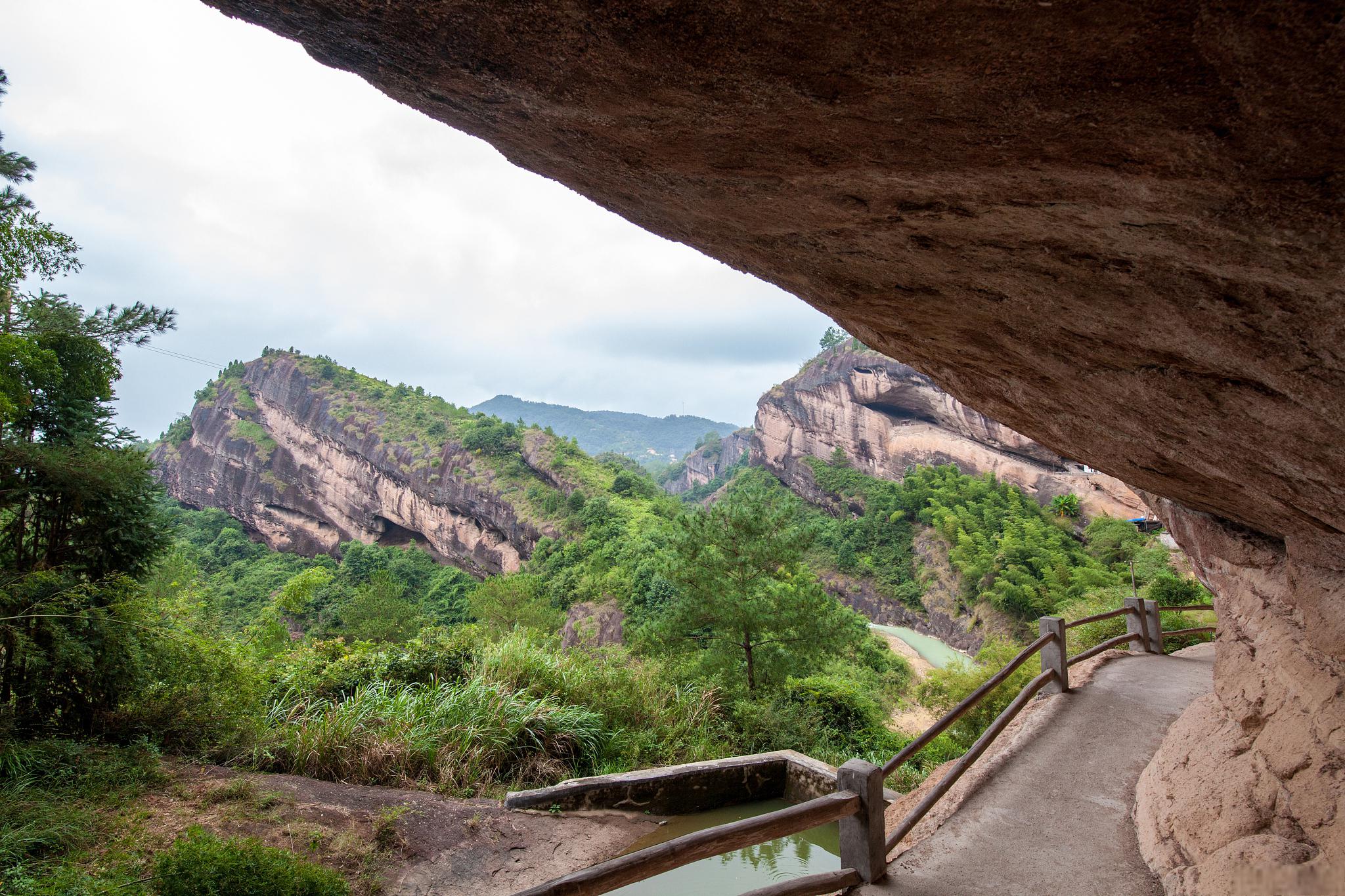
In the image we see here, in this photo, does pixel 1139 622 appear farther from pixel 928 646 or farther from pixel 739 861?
pixel 928 646

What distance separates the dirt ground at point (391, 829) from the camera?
4.67 meters

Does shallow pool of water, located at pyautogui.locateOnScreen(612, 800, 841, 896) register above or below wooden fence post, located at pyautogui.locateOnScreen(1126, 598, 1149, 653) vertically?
below

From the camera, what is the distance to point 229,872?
3477 millimetres

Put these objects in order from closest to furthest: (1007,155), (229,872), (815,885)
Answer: (1007,155)
(815,885)
(229,872)

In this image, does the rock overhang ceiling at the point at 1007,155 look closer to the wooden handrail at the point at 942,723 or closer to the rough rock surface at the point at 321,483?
the wooden handrail at the point at 942,723

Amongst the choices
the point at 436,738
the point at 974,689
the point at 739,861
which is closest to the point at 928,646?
the point at 974,689

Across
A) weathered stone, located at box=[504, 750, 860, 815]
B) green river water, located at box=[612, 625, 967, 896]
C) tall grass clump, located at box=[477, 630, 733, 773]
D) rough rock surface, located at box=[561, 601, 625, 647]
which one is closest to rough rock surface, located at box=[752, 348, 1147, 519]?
rough rock surface, located at box=[561, 601, 625, 647]

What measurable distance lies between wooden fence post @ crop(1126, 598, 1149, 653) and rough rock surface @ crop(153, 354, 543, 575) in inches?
1459

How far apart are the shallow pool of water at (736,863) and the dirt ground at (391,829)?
405 mm

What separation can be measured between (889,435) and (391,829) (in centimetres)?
4629

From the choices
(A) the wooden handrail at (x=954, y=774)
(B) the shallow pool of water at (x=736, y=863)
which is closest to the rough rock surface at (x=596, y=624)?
(B) the shallow pool of water at (x=736, y=863)

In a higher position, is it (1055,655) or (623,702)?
(1055,655)

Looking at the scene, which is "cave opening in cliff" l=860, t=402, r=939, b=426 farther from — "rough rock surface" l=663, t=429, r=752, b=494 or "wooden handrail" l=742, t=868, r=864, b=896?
"wooden handrail" l=742, t=868, r=864, b=896

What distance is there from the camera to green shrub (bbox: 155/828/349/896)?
342 cm
